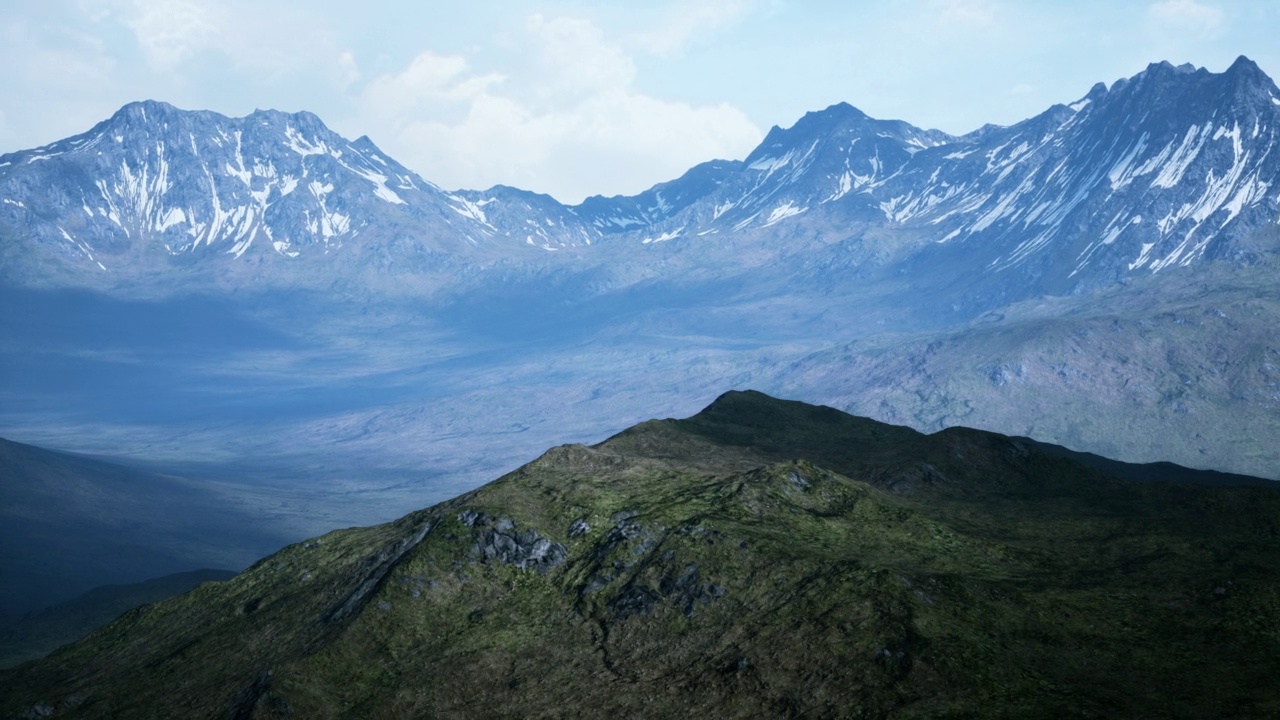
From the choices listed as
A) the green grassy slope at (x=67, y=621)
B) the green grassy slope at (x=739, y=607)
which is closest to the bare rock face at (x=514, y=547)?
the green grassy slope at (x=739, y=607)

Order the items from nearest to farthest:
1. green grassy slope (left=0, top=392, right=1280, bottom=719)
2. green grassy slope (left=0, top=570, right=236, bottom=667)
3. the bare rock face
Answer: green grassy slope (left=0, top=392, right=1280, bottom=719) < the bare rock face < green grassy slope (left=0, top=570, right=236, bottom=667)

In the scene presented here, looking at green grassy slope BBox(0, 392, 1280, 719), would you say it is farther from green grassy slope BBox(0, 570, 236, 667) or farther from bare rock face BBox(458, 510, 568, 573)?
green grassy slope BBox(0, 570, 236, 667)

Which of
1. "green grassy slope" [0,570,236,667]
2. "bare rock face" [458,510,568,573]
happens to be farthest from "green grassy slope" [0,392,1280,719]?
"green grassy slope" [0,570,236,667]

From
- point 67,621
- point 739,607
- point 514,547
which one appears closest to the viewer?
point 739,607

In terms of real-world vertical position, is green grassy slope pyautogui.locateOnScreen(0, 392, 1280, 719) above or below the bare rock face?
below

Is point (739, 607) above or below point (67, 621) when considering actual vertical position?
above

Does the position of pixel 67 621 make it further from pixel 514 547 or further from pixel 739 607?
pixel 739 607

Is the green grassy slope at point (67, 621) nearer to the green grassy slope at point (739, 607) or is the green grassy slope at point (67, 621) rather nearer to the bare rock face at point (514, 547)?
the green grassy slope at point (739, 607)

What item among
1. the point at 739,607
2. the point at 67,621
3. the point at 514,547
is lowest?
the point at 67,621

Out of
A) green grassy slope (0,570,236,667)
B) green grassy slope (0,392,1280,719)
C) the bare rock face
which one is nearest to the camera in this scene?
green grassy slope (0,392,1280,719)

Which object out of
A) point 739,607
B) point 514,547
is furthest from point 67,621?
point 739,607
